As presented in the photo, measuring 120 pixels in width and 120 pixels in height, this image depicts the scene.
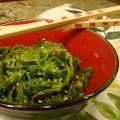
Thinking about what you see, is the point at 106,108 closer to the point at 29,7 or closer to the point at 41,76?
the point at 41,76

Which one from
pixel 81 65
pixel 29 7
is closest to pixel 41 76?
pixel 81 65

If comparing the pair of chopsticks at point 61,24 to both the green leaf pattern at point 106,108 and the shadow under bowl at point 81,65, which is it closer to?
the shadow under bowl at point 81,65

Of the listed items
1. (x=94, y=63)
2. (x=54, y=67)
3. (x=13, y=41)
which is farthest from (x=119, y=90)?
(x=13, y=41)

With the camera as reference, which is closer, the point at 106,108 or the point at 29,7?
the point at 106,108

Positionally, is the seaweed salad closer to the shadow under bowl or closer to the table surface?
the shadow under bowl

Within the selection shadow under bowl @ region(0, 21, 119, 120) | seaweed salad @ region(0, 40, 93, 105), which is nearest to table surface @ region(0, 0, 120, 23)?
shadow under bowl @ region(0, 21, 119, 120)

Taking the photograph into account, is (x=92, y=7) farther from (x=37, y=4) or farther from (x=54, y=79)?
(x=54, y=79)
